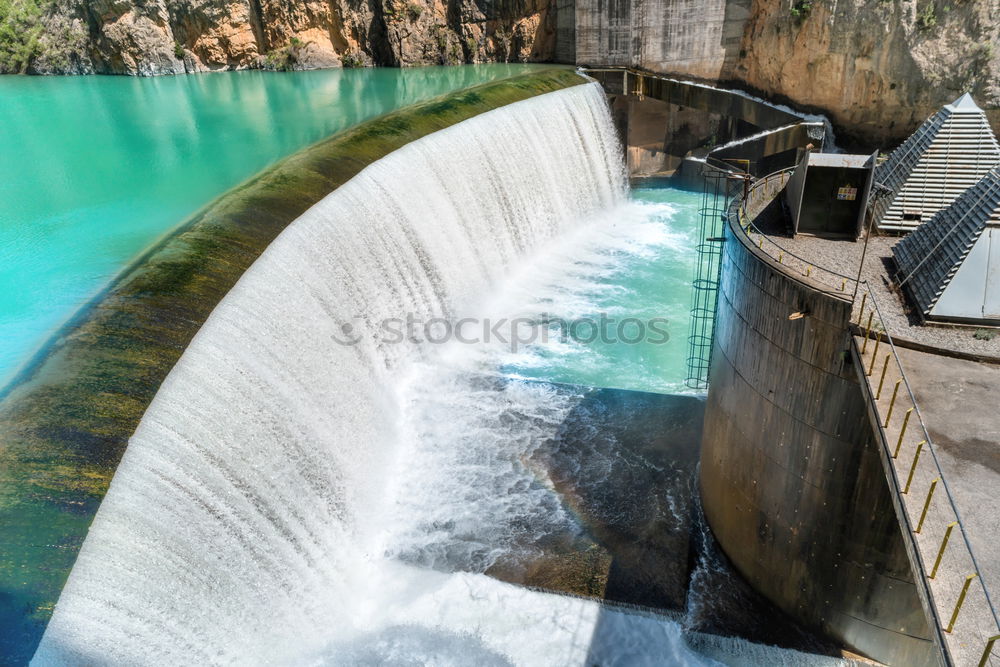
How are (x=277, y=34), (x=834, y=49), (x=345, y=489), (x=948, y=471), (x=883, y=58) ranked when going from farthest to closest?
(x=277, y=34), (x=834, y=49), (x=883, y=58), (x=345, y=489), (x=948, y=471)

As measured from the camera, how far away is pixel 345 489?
9.31m

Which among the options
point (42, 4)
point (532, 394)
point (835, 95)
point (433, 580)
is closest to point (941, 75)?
point (835, 95)

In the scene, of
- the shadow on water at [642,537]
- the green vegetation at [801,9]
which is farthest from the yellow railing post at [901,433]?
the green vegetation at [801,9]

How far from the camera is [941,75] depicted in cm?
1777

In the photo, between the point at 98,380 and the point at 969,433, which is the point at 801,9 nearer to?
the point at 969,433

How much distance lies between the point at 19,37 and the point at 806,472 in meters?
36.9

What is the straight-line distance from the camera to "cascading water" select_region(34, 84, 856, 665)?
6590 millimetres

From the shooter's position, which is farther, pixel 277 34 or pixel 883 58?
pixel 277 34

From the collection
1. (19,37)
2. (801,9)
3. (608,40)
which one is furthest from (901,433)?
(19,37)

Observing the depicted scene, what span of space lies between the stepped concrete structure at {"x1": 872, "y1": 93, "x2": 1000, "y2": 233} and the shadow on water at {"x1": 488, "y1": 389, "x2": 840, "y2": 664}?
161 inches

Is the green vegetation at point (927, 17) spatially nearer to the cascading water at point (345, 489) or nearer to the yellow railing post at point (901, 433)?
the cascading water at point (345, 489)

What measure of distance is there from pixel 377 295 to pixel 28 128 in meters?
16.2

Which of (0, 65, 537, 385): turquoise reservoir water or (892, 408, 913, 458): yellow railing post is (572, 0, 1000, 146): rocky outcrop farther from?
(892, 408, 913, 458): yellow railing post

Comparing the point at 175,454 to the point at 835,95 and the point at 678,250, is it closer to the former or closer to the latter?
the point at 678,250
